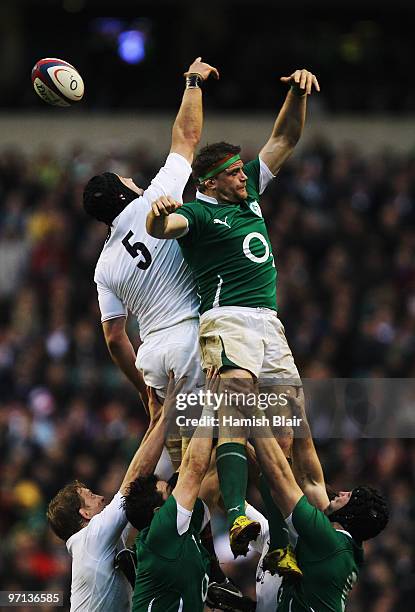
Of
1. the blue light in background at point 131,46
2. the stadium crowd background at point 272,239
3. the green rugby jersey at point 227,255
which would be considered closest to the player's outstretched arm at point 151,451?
the green rugby jersey at point 227,255

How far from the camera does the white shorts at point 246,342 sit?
9.62 meters

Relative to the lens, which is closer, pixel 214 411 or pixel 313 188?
pixel 214 411

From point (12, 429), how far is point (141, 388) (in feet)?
24.7

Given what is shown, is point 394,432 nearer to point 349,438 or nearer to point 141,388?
point 349,438

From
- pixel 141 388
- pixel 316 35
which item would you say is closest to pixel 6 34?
pixel 316 35

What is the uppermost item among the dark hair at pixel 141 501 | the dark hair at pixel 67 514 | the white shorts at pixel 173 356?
the white shorts at pixel 173 356

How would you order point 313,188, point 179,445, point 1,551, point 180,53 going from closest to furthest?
point 179,445, point 1,551, point 313,188, point 180,53

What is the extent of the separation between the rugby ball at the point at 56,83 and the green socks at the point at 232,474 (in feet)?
8.68

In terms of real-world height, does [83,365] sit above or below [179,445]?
below

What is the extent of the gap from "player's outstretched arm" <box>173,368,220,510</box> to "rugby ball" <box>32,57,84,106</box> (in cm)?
220

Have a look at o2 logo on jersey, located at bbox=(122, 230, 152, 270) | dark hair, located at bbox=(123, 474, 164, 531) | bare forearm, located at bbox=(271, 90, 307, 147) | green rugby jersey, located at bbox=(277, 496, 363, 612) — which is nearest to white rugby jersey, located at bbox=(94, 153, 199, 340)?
o2 logo on jersey, located at bbox=(122, 230, 152, 270)

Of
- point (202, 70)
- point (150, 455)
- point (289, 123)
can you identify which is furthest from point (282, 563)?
point (202, 70)

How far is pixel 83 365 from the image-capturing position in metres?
18.9

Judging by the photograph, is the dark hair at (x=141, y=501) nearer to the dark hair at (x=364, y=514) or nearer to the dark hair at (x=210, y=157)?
the dark hair at (x=364, y=514)
